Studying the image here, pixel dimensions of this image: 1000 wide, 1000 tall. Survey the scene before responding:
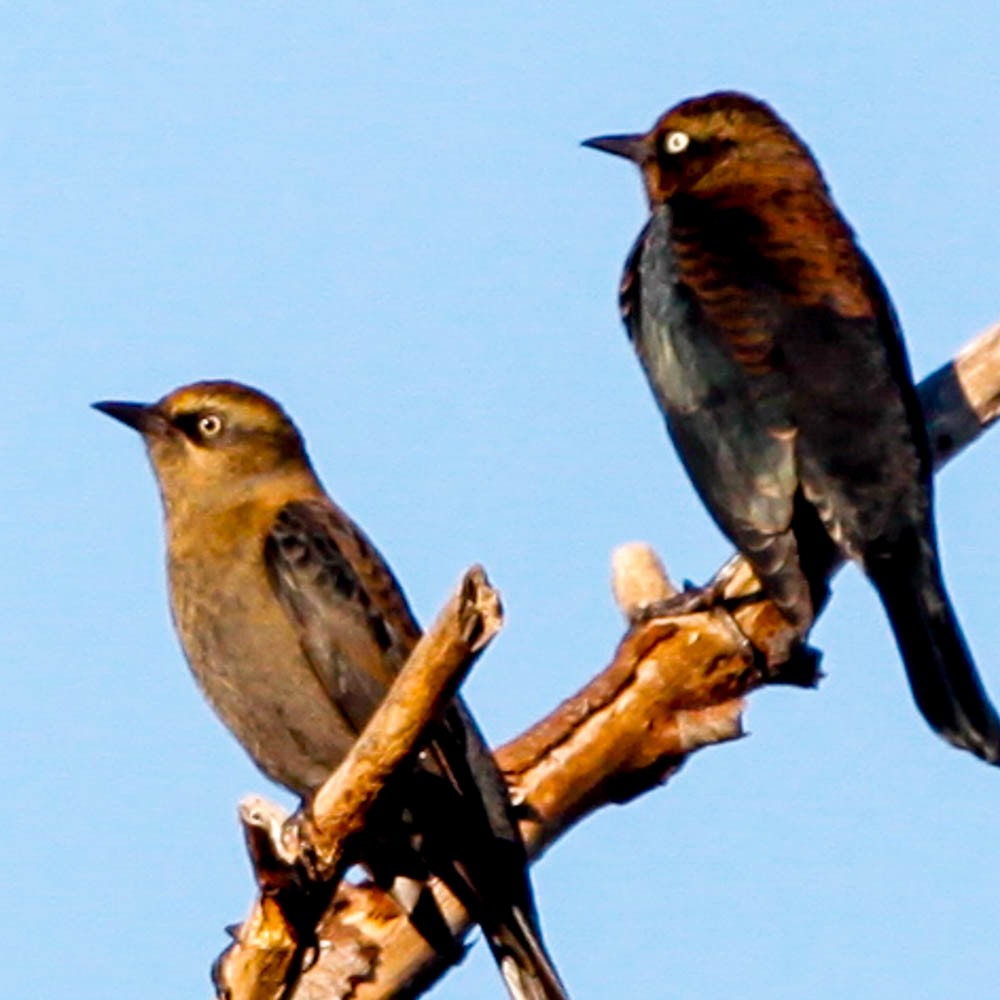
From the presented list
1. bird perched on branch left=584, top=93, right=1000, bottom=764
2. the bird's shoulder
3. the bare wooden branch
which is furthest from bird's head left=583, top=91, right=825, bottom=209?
the bare wooden branch

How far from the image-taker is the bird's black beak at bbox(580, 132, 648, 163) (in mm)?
10945

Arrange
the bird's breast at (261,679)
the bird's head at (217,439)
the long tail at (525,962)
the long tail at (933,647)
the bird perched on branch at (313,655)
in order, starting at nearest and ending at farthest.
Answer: the long tail at (525,962) → the bird perched on branch at (313,655) → the bird's breast at (261,679) → the long tail at (933,647) → the bird's head at (217,439)

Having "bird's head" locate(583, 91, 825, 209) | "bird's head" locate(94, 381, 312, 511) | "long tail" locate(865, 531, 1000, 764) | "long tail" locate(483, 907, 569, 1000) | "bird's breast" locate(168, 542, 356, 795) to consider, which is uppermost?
"bird's head" locate(583, 91, 825, 209)

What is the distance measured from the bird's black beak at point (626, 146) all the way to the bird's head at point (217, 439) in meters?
2.49

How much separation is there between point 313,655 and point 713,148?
3.62 m

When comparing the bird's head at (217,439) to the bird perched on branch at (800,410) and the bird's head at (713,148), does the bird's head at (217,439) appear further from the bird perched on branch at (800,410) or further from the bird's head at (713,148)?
the bird's head at (713,148)

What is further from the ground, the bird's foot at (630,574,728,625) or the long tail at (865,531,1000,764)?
the bird's foot at (630,574,728,625)

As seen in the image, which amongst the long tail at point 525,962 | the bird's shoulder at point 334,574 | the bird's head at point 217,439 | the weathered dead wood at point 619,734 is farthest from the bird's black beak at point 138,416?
the long tail at point 525,962

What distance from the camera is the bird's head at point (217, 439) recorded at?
348 inches

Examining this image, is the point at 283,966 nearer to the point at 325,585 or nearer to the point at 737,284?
the point at 325,585

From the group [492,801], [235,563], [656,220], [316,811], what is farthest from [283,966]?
[656,220]

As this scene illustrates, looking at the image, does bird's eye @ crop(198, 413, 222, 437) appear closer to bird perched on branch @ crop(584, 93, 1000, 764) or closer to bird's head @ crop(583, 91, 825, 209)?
bird perched on branch @ crop(584, 93, 1000, 764)

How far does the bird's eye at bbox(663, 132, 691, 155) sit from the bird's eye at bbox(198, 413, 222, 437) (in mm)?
2710

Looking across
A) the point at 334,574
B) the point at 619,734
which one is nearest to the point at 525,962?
the point at 619,734
